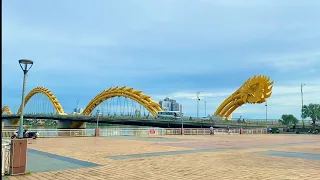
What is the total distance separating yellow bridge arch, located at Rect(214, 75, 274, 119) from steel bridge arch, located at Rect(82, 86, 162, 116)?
903 inches

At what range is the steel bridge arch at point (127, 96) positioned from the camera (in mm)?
108062

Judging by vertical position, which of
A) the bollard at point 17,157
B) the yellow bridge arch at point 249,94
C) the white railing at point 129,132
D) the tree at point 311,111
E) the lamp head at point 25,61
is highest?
the yellow bridge arch at point 249,94

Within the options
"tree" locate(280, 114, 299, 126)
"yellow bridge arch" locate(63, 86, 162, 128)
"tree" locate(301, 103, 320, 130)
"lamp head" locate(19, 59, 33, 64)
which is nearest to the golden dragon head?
"tree" locate(280, 114, 299, 126)

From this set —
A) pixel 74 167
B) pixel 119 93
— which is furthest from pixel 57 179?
pixel 119 93

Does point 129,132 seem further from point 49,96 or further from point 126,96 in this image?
point 49,96

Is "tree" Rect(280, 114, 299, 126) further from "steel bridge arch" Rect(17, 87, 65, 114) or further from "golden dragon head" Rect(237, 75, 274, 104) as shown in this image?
"steel bridge arch" Rect(17, 87, 65, 114)

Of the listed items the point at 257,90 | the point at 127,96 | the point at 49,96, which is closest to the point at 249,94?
the point at 257,90

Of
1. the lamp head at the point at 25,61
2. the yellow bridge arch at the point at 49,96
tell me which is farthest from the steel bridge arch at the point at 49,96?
the lamp head at the point at 25,61

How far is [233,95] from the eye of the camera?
94.9 metres

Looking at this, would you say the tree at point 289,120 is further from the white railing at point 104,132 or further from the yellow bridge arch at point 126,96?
the yellow bridge arch at point 126,96

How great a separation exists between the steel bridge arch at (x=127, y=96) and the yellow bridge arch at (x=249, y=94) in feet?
75.3

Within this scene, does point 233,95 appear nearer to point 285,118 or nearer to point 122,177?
point 285,118

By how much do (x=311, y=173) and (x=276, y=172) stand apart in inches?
41.9

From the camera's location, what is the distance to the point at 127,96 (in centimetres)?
11725
